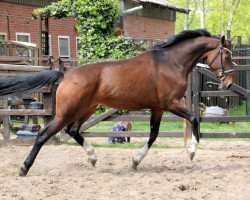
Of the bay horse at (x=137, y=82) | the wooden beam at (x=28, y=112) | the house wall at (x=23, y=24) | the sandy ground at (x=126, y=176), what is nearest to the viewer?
the sandy ground at (x=126, y=176)

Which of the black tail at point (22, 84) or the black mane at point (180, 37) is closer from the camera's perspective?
the black tail at point (22, 84)

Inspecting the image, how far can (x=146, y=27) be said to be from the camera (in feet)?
88.4

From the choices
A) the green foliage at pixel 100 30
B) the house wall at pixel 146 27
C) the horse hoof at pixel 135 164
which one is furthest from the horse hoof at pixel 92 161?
the house wall at pixel 146 27

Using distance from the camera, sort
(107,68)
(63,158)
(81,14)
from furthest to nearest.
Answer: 1. (81,14)
2. (63,158)
3. (107,68)

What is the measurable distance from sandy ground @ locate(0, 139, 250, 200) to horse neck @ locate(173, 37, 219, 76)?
160cm

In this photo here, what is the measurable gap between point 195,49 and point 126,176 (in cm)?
225

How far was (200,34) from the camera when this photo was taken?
7.73 meters

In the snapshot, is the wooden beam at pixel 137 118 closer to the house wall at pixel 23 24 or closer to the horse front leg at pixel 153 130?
the horse front leg at pixel 153 130

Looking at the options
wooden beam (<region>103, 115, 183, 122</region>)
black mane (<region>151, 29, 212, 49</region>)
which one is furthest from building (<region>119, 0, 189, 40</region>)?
black mane (<region>151, 29, 212, 49</region>)

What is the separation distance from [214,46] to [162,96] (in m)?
1.18

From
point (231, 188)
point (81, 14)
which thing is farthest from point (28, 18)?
point (231, 188)

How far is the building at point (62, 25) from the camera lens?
2027cm

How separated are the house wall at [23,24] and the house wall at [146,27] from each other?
115 inches

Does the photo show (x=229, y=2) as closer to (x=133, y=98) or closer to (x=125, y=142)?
(x=125, y=142)
